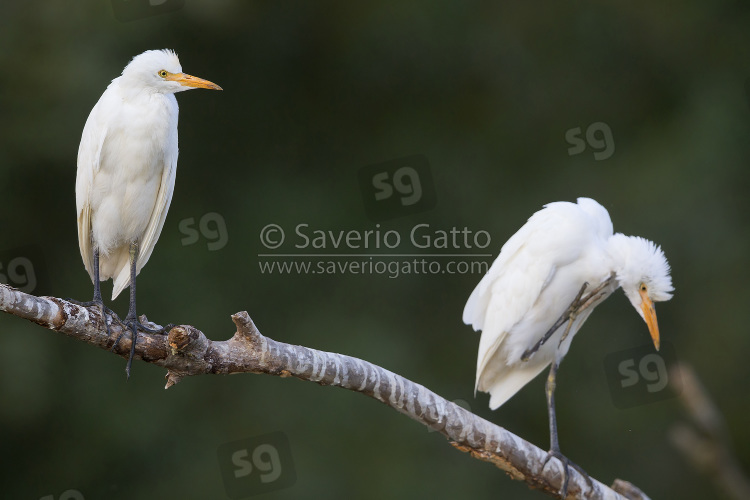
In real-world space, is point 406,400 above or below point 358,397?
below

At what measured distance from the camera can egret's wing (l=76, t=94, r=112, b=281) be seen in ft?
8.61

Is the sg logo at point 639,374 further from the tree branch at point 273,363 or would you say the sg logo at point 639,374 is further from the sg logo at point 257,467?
the tree branch at point 273,363

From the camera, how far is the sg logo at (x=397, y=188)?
4906 mm

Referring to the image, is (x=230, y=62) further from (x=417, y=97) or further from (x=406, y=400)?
(x=406, y=400)

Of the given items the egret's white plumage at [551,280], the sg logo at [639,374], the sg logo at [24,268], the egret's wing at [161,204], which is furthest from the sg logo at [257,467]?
the egret's wing at [161,204]

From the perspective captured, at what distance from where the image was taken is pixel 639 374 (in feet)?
16.1

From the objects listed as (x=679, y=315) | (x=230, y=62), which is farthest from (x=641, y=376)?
(x=230, y=62)

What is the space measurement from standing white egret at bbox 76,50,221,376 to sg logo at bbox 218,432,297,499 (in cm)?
215

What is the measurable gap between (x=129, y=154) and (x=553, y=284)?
4.44 feet

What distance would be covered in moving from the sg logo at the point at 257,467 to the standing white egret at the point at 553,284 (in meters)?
1.91

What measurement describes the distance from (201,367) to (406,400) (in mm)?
511

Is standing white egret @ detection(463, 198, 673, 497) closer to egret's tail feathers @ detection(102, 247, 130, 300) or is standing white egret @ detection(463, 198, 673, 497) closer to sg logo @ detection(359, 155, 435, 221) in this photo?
egret's tail feathers @ detection(102, 247, 130, 300)

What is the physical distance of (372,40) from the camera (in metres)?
5.27

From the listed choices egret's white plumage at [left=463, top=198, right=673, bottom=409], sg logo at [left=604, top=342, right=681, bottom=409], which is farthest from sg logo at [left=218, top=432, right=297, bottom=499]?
egret's white plumage at [left=463, top=198, right=673, bottom=409]
